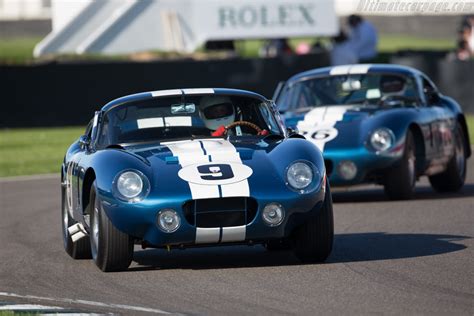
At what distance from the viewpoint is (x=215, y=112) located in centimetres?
954

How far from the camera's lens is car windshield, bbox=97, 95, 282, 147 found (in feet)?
30.7

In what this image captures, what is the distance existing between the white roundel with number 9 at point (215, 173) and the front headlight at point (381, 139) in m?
4.46

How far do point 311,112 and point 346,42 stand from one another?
10.9 m

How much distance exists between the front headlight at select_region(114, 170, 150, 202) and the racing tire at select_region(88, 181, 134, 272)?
0.18 m

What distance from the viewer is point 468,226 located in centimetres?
1061

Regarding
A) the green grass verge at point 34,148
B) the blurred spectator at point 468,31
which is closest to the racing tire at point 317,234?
the green grass verge at point 34,148

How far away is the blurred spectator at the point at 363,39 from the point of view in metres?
23.7

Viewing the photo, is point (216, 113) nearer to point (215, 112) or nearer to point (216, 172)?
point (215, 112)

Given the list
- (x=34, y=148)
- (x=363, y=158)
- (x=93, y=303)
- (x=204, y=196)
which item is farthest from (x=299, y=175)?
(x=34, y=148)

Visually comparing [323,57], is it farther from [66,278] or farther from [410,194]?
[66,278]

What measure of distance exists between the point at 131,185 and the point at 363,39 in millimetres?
15972

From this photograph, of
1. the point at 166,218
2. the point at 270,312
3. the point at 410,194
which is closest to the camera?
the point at 270,312

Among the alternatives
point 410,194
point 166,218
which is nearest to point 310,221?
point 166,218

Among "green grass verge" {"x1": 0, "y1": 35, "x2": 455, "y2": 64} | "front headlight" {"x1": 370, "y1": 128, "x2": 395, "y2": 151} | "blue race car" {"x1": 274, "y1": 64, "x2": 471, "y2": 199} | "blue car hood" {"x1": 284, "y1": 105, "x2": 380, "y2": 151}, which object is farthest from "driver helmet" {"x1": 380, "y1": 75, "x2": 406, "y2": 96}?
"green grass verge" {"x1": 0, "y1": 35, "x2": 455, "y2": 64}
